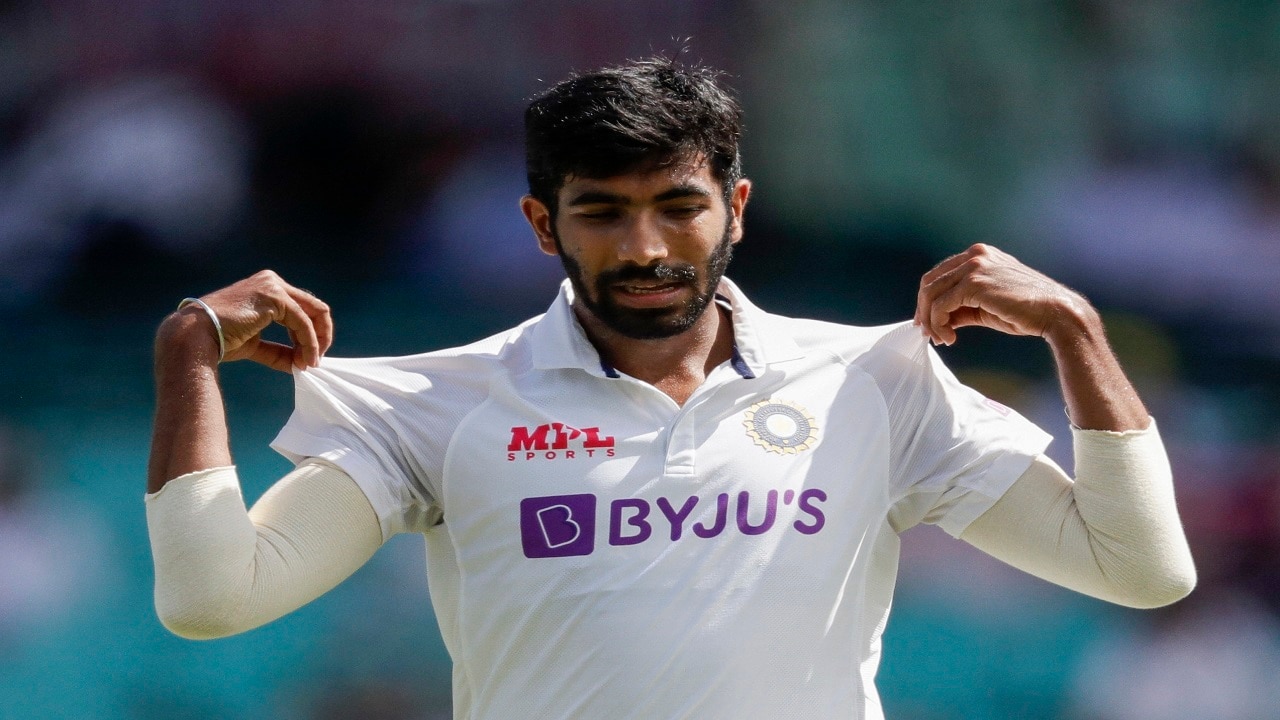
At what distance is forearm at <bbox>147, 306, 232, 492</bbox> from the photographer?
1901 millimetres

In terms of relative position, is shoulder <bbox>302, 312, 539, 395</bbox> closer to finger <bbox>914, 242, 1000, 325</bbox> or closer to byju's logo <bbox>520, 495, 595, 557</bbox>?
byju's logo <bbox>520, 495, 595, 557</bbox>

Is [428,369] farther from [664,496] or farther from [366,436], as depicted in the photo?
[664,496]

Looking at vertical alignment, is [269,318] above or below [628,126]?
below

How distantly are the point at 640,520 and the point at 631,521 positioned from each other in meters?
0.01

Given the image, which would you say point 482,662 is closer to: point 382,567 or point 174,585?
point 174,585

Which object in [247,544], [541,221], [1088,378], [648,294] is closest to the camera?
[247,544]

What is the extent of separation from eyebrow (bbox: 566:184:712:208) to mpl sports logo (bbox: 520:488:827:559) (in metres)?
0.41

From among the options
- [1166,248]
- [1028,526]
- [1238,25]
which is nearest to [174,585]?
[1028,526]

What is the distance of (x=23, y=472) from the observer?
14.5 ft

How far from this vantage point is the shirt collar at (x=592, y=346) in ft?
6.95

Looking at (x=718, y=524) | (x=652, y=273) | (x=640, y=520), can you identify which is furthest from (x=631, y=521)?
(x=652, y=273)

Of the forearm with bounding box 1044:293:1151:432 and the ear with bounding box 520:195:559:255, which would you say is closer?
the forearm with bounding box 1044:293:1151:432

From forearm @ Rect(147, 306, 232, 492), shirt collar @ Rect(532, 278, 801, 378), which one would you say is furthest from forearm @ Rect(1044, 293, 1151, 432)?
forearm @ Rect(147, 306, 232, 492)

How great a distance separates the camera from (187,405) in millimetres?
1919
